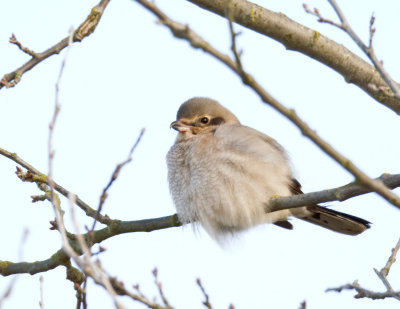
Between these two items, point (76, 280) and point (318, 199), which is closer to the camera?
point (318, 199)

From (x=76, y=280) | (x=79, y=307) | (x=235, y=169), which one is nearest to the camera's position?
(x=79, y=307)

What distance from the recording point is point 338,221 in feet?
16.8

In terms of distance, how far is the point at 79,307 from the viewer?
3.41 metres

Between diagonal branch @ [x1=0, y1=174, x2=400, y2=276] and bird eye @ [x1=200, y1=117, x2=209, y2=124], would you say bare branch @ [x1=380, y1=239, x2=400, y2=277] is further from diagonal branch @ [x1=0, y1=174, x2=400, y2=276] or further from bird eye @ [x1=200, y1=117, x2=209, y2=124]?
bird eye @ [x1=200, y1=117, x2=209, y2=124]

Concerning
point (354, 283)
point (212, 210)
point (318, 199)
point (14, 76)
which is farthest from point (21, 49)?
point (354, 283)

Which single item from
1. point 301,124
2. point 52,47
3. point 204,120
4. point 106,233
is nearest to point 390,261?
point 301,124

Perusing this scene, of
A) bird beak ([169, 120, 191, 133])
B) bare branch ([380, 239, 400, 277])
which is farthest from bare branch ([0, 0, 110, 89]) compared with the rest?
bare branch ([380, 239, 400, 277])

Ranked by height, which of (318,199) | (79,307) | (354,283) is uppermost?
(318,199)

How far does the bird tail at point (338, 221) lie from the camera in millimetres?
5035

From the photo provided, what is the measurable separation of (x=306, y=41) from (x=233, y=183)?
3.86ft

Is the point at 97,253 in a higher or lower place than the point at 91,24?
lower

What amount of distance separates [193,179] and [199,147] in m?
0.27

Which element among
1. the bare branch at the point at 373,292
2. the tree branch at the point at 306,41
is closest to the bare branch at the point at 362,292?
the bare branch at the point at 373,292

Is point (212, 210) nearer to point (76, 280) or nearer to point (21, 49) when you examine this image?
point (76, 280)
